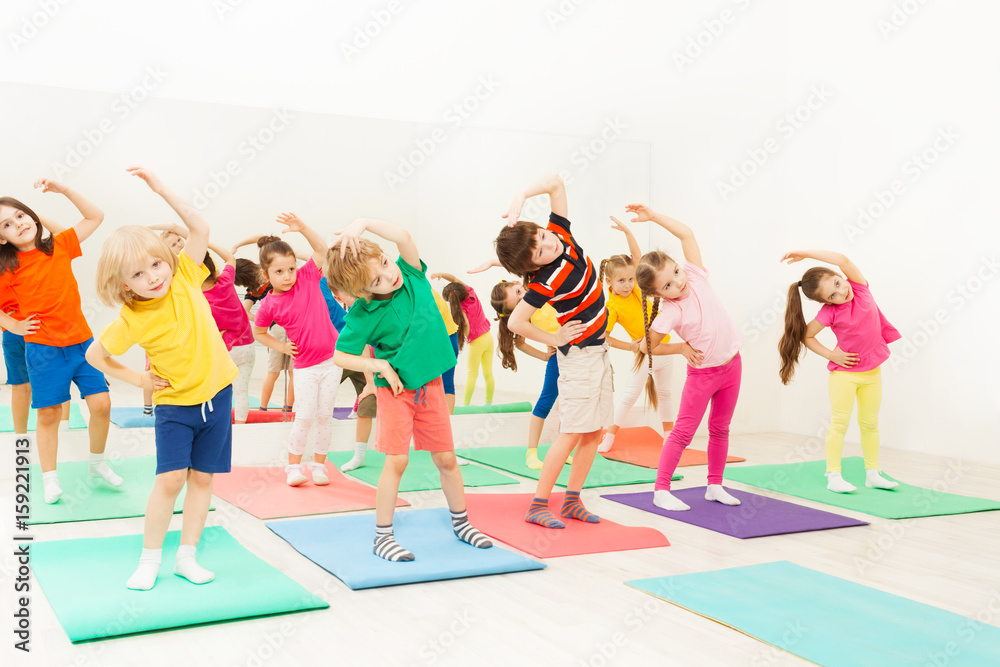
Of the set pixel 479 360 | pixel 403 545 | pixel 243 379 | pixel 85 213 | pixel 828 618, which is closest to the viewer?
pixel 828 618

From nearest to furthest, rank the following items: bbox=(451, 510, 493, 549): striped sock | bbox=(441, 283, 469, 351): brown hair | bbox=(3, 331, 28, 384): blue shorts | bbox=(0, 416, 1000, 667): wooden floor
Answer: bbox=(0, 416, 1000, 667): wooden floor, bbox=(451, 510, 493, 549): striped sock, bbox=(3, 331, 28, 384): blue shorts, bbox=(441, 283, 469, 351): brown hair

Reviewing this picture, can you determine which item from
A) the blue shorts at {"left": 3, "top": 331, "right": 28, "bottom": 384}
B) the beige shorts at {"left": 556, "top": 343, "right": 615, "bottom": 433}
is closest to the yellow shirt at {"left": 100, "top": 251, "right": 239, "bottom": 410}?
the beige shorts at {"left": 556, "top": 343, "right": 615, "bottom": 433}

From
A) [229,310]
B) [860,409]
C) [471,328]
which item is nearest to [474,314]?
[471,328]

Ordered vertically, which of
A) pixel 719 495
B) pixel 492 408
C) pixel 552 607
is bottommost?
pixel 552 607

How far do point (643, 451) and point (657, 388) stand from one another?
43cm

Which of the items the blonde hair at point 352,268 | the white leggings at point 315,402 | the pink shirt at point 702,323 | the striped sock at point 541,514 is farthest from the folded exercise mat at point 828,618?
the white leggings at point 315,402

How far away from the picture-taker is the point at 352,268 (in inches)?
109

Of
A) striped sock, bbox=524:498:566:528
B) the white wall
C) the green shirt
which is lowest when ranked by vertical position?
striped sock, bbox=524:498:566:528

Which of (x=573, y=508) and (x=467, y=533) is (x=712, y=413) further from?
(x=467, y=533)

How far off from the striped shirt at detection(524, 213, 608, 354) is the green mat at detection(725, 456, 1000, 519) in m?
1.53

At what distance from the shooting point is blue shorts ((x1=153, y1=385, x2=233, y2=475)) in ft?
8.38

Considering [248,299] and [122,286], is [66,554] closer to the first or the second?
[122,286]

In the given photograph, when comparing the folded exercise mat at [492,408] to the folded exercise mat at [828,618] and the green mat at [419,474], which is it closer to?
the green mat at [419,474]

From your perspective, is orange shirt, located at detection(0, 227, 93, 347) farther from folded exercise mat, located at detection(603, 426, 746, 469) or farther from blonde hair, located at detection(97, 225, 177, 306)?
folded exercise mat, located at detection(603, 426, 746, 469)
